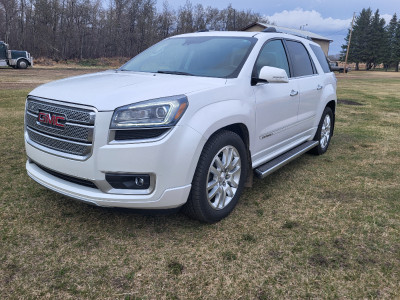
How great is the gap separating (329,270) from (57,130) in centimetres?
241

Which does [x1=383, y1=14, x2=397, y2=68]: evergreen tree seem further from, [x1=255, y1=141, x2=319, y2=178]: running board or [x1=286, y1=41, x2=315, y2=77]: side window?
[x1=255, y1=141, x2=319, y2=178]: running board

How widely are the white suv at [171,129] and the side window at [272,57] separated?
0.05 ft

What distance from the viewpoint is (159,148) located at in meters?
2.48

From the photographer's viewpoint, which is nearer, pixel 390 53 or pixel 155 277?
pixel 155 277

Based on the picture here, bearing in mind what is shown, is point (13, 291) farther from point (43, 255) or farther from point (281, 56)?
point (281, 56)

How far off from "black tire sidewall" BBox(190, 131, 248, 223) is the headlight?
45 cm

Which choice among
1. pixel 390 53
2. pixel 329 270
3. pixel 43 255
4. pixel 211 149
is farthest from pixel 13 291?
pixel 390 53

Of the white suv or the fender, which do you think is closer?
the white suv

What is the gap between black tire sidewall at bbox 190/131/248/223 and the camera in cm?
278

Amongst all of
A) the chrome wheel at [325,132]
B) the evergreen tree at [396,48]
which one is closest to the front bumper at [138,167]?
the chrome wheel at [325,132]

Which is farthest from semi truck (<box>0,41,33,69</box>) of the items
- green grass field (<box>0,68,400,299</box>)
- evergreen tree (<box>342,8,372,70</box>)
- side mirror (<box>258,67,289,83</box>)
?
evergreen tree (<box>342,8,372,70</box>)

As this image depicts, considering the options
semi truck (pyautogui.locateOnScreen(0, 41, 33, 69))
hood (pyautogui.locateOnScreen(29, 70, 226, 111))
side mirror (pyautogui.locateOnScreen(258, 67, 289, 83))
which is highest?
semi truck (pyautogui.locateOnScreen(0, 41, 33, 69))

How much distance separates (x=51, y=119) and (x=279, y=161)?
251 cm

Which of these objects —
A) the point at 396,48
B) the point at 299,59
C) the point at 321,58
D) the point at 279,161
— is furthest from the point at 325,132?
the point at 396,48
